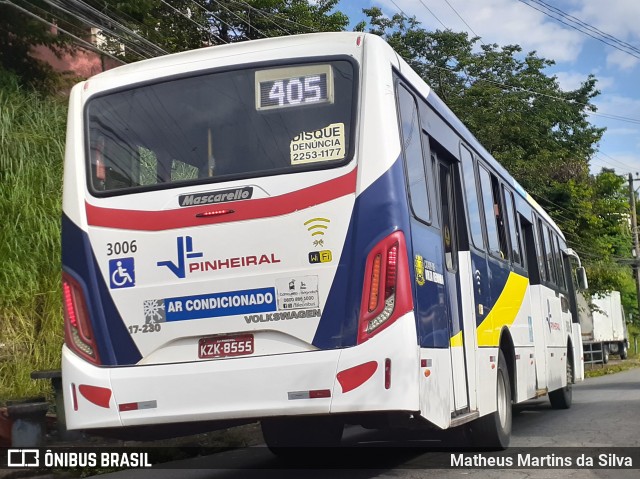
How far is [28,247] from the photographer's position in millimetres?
13016

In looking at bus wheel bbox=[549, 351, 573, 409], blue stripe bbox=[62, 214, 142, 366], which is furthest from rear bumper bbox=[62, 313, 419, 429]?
bus wheel bbox=[549, 351, 573, 409]

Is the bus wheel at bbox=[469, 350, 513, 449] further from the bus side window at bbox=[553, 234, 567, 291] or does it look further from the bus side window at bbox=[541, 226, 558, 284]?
the bus side window at bbox=[553, 234, 567, 291]

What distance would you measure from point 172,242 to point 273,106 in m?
1.20

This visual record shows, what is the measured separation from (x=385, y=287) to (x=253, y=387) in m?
1.09

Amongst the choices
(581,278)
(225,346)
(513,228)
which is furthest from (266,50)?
(581,278)

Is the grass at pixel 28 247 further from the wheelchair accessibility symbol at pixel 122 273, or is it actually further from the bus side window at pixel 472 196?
the bus side window at pixel 472 196

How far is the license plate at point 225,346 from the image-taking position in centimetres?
643

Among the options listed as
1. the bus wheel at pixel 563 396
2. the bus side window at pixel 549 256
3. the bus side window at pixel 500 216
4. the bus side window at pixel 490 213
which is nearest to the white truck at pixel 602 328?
the bus wheel at pixel 563 396

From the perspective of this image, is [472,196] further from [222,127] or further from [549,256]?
[549,256]

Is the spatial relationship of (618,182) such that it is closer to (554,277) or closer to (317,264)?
(554,277)

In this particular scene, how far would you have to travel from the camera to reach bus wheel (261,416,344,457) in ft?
29.5

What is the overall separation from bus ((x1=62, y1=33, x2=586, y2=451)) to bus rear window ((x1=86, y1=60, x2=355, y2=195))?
0.04ft

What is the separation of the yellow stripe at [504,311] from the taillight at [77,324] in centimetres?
359

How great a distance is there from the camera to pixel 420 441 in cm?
1075
